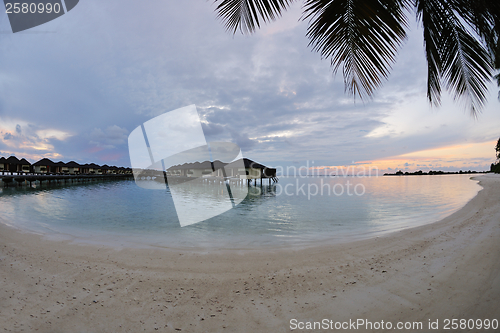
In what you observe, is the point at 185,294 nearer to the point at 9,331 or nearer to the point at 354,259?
the point at 9,331

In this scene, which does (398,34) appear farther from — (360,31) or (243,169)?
(243,169)

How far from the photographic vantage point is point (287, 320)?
228cm

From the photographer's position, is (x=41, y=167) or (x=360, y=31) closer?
(x=360, y=31)

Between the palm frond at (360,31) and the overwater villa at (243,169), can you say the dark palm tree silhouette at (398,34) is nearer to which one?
the palm frond at (360,31)

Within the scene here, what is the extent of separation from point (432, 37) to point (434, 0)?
1.13 feet

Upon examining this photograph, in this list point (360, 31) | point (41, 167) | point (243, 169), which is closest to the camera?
point (360, 31)

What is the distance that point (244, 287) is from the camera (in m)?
3.09

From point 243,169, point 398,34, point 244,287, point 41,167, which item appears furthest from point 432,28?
point 41,167

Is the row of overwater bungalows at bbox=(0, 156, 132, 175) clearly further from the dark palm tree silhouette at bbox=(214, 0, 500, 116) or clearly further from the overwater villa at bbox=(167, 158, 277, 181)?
the dark palm tree silhouette at bbox=(214, 0, 500, 116)

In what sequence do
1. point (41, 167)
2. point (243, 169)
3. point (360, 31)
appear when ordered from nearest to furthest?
point (360, 31) → point (243, 169) → point (41, 167)

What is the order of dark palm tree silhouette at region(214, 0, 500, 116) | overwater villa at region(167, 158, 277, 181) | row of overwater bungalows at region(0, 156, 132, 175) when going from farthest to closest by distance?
row of overwater bungalows at region(0, 156, 132, 175) < overwater villa at region(167, 158, 277, 181) < dark palm tree silhouette at region(214, 0, 500, 116)

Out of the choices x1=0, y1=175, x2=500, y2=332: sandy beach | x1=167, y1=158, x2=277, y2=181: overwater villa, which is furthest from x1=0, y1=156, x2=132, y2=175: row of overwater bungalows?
x1=0, y1=175, x2=500, y2=332: sandy beach

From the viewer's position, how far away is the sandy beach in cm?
227

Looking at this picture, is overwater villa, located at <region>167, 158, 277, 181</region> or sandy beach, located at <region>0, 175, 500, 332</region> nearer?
sandy beach, located at <region>0, 175, 500, 332</region>
